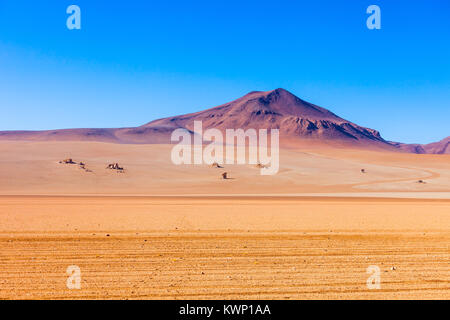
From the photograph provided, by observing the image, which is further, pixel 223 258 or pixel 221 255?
pixel 221 255

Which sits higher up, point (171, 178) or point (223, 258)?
point (223, 258)

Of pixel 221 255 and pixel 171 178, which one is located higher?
pixel 221 255

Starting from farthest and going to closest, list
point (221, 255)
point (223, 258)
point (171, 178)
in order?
point (171, 178) → point (221, 255) → point (223, 258)

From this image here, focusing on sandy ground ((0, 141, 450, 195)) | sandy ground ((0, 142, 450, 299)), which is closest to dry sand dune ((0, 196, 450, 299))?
sandy ground ((0, 142, 450, 299))

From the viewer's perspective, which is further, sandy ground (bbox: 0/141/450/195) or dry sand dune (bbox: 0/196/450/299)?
sandy ground (bbox: 0/141/450/195)

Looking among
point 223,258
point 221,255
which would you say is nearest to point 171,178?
point 221,255

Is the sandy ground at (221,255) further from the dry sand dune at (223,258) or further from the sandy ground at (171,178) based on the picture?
the sandy ground at (171,178)

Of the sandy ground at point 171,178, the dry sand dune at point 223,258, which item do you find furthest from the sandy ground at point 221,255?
the sandy ground at point 171,178

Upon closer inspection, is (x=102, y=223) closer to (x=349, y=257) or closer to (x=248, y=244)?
(x=248, y=244)

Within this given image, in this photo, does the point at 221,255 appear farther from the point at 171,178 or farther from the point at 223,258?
the point at 171,178

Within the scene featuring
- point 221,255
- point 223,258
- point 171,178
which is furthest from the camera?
point 171,178

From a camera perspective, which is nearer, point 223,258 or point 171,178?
point 223,258

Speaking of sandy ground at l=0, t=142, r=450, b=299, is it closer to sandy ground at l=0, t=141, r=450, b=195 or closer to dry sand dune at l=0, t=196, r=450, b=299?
dry sand dune at l=0, t=196, r=450, b=299

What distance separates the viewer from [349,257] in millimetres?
10625
